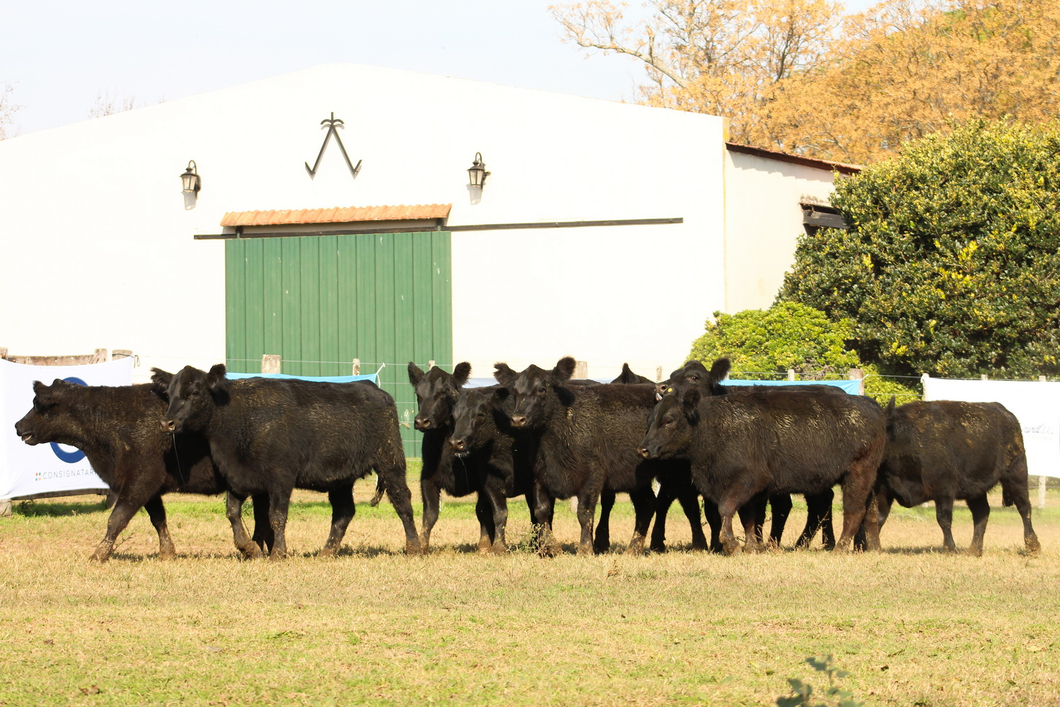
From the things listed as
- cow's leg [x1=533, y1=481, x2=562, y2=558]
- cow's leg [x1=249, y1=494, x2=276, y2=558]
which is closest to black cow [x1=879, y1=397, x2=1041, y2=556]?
cow's leg [x1=533, y1=481, x2=562, y2=558]

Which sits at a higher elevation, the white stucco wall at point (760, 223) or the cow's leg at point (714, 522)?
the white stucco wall at point (760, 223)

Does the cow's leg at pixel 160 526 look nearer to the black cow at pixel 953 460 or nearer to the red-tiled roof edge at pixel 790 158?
the black cow at pixel 953 460

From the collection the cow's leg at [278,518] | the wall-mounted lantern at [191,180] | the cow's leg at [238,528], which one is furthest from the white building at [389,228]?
the cow's leg at [238,528]

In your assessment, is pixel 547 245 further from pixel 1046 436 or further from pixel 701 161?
pixel 1046 436

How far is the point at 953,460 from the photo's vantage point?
13.5 m

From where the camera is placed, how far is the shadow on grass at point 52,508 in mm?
16812

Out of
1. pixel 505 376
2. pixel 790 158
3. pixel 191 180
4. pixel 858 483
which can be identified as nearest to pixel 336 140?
pixel 191 180

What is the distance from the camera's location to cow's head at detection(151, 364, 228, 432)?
12.1 metres

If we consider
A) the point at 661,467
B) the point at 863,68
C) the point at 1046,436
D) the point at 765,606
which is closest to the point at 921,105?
the point at 863,68

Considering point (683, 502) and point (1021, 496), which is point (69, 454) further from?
point (1021, 496)

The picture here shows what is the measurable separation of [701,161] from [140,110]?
12641mm

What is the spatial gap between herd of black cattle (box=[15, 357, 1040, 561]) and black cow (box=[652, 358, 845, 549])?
45 millimetres

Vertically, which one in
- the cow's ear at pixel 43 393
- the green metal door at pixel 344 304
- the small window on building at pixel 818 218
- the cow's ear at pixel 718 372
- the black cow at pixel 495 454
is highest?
the small window on building at pixel 818 218

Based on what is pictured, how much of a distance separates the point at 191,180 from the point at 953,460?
19138 mm
